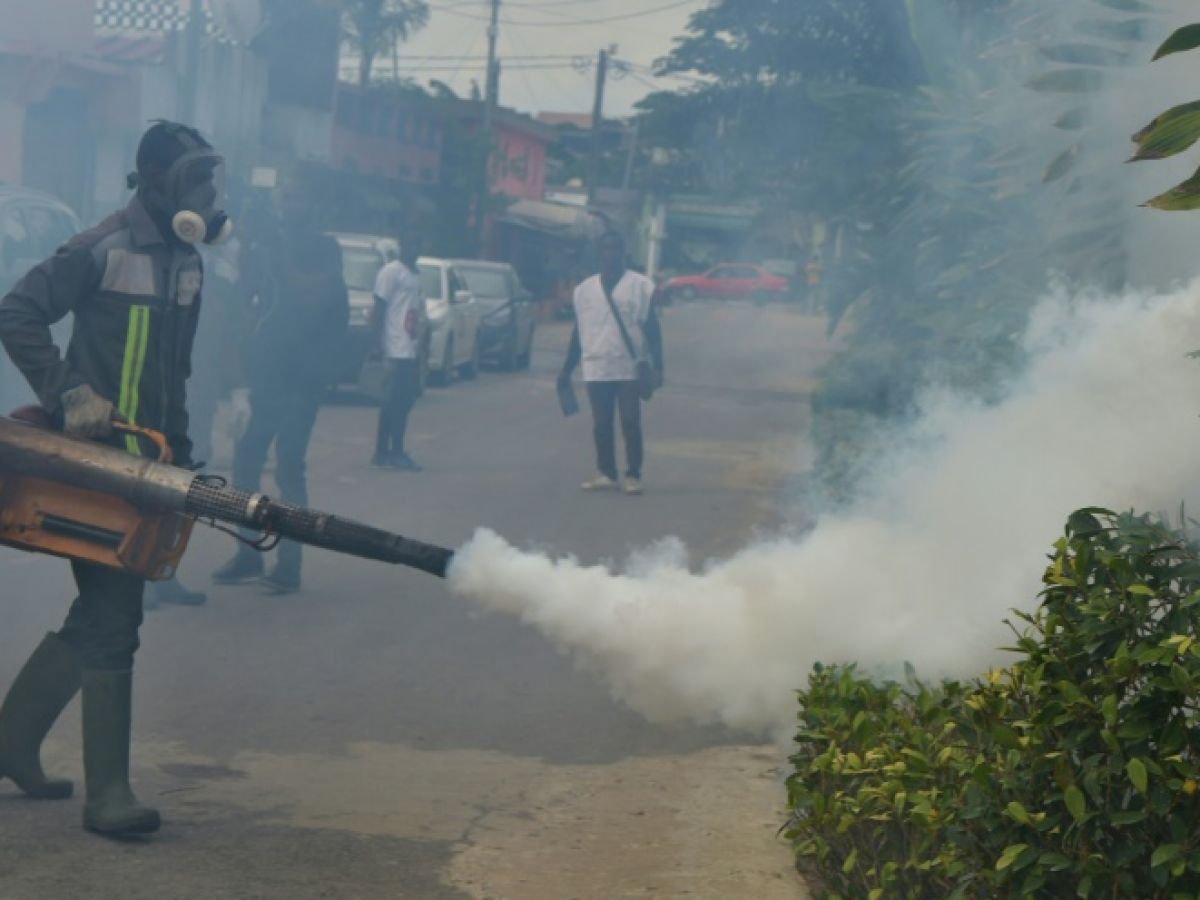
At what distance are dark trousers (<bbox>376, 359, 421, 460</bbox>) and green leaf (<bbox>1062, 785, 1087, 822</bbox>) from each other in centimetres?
1163

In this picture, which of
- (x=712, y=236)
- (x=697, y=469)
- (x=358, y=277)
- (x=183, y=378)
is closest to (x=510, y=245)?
(x=712, y=236)

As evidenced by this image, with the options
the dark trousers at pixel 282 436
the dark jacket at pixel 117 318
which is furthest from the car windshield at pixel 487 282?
the dark jacket at pixel 117 318

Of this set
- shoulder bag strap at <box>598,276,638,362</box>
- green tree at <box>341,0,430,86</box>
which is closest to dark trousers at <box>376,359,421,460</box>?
shoulder bag strap at <box>598,276,638,362</box>

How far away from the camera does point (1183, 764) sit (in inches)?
137

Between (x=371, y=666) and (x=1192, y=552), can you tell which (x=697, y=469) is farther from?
(x=1192, y=552)

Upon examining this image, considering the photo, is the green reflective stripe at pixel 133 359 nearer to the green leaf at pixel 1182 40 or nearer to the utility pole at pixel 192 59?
the green leaf at pixel 1182 40

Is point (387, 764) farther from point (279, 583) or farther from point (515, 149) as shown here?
point (515, 149)

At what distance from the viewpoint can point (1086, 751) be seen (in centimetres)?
363

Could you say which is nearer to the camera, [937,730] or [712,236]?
[937,730]

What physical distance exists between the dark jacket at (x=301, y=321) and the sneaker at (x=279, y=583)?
1.00 metres

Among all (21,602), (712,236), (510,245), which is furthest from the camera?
(712,236)

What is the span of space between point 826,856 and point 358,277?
16979 millimetres

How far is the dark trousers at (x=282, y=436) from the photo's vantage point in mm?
9602

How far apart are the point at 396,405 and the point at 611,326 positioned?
2193 mm
